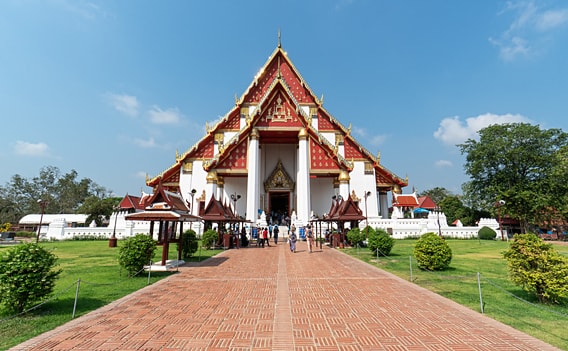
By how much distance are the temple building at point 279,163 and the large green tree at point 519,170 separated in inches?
438

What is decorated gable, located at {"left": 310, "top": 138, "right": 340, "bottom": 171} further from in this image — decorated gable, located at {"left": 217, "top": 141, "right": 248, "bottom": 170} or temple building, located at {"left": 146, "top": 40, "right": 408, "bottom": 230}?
decorated gable, located at {"left": 217, "top": 141, "right": 248, "bottom": 170}

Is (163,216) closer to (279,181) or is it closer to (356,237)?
(356,237)

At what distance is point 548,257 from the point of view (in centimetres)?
603

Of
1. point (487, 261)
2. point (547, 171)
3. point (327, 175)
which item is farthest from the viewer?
point (547, 171)

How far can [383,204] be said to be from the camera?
31359 millimetres

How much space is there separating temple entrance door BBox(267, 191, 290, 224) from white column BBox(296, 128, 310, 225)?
3939mm

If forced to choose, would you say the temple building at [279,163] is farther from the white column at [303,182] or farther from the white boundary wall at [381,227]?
the white boundary wall at [381,227]

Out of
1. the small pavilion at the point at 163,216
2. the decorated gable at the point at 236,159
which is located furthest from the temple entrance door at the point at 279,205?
the small pavilion at the point at 163,216

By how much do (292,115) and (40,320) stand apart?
22967mm

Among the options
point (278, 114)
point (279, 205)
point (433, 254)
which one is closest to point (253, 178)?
point (278, 114)

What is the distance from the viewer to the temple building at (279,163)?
24.9 metres

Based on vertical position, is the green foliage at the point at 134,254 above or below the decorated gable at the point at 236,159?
below

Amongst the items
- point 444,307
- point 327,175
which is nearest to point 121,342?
point 444,307

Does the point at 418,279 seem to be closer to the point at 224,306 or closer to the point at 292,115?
the point at 224,306
